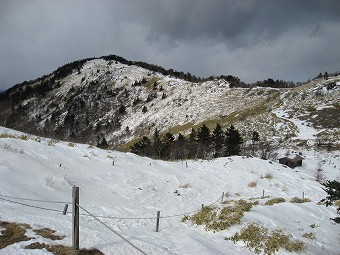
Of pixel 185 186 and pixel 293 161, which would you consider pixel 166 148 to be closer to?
pixel 293 161

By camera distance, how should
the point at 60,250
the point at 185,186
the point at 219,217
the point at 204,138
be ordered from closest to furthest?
the point at 60,250 < the point at 219,217 < the point at 185,186 < the point at 204,138

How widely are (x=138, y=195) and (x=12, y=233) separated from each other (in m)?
12.2

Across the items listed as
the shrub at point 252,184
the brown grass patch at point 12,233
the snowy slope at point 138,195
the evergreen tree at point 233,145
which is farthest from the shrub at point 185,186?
the evergreen tree at point 233,145

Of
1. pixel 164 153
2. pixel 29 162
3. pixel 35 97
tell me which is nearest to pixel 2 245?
pixel 29 162

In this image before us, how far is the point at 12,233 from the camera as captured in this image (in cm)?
788

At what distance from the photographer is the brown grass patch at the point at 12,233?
734 cm

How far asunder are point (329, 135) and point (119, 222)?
210 ft

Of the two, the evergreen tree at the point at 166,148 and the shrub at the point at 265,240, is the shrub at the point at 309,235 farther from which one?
the evergreen tree at the point at 166,148

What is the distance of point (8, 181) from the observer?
40.9 ft

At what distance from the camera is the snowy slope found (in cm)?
963

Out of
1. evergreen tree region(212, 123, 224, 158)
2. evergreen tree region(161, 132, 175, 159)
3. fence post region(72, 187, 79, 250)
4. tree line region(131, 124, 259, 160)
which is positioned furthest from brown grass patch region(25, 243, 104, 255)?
evergreen tree region(212, 123, 224, 158)

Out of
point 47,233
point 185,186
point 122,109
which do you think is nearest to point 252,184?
point 185,186

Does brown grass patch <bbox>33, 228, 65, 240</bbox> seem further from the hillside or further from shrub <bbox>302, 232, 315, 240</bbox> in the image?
the hillside

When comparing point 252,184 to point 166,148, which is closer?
point 252,184
